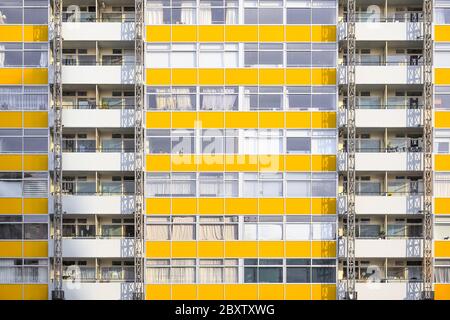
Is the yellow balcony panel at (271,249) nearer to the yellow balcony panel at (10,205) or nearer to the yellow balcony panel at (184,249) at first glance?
the yellow balcony panel at (184,249)

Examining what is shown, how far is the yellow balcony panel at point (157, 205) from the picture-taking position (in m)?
30.1

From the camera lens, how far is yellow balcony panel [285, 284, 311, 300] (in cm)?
2973

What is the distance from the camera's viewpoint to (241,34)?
30406mm

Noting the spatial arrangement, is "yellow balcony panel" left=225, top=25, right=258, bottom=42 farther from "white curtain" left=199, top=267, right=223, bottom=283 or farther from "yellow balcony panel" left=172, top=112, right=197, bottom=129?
"white curtain" left=199, top=267, right=223, bottom=283

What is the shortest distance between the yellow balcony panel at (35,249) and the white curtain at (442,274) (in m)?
15.9

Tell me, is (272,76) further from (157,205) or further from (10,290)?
(10,290)

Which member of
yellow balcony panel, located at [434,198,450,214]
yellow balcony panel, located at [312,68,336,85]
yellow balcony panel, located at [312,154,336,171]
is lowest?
yellow balcony panel, located at [434,198,450,214]

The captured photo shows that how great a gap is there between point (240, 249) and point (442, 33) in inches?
477

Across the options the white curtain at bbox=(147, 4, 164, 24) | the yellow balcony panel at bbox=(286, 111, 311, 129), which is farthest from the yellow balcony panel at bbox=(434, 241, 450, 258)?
the white curtain at bbox=(147, 4, 164, 24)

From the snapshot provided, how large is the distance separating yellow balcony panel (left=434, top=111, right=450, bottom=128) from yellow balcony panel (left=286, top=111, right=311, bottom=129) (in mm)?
5156

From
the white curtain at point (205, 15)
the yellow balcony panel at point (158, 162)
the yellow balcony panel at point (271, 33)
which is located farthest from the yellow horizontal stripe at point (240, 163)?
the white curtain at point (205, 15)

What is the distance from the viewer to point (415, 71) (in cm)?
3009

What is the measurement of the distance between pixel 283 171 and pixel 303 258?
3615 millimetres

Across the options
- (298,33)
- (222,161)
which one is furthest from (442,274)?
(298,33)
